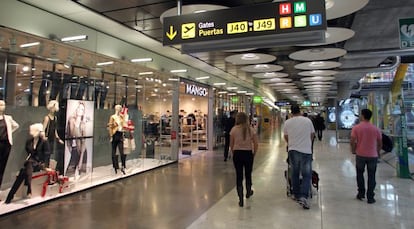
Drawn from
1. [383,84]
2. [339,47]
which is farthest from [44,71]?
[383,84]

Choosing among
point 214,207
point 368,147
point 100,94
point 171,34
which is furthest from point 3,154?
point 368,147

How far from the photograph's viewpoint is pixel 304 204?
4.26 meters

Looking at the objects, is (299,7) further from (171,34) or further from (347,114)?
(347,114)

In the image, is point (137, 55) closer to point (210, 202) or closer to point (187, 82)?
point (187, 82)

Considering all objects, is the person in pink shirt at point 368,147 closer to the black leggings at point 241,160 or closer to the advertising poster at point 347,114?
the black leggings at point 241,160

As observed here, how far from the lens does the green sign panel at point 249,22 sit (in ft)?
10.7

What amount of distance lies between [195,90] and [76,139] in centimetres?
566

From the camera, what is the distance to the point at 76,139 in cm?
589

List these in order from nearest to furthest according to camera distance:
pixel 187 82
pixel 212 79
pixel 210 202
A: pixel 210 202 → pixel 187 82 → pixel 212 79

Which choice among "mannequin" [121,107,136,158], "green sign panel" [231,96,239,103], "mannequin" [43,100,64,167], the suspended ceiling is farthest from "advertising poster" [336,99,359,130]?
"mannequin" [43,100,64,167]

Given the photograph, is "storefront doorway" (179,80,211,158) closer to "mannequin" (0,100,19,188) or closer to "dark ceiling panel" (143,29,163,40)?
"dark ceiling panel" (143,29,163,40)

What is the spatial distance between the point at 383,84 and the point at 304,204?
23.0 metres

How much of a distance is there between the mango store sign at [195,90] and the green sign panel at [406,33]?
262 inches

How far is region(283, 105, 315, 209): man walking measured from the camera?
429cm
